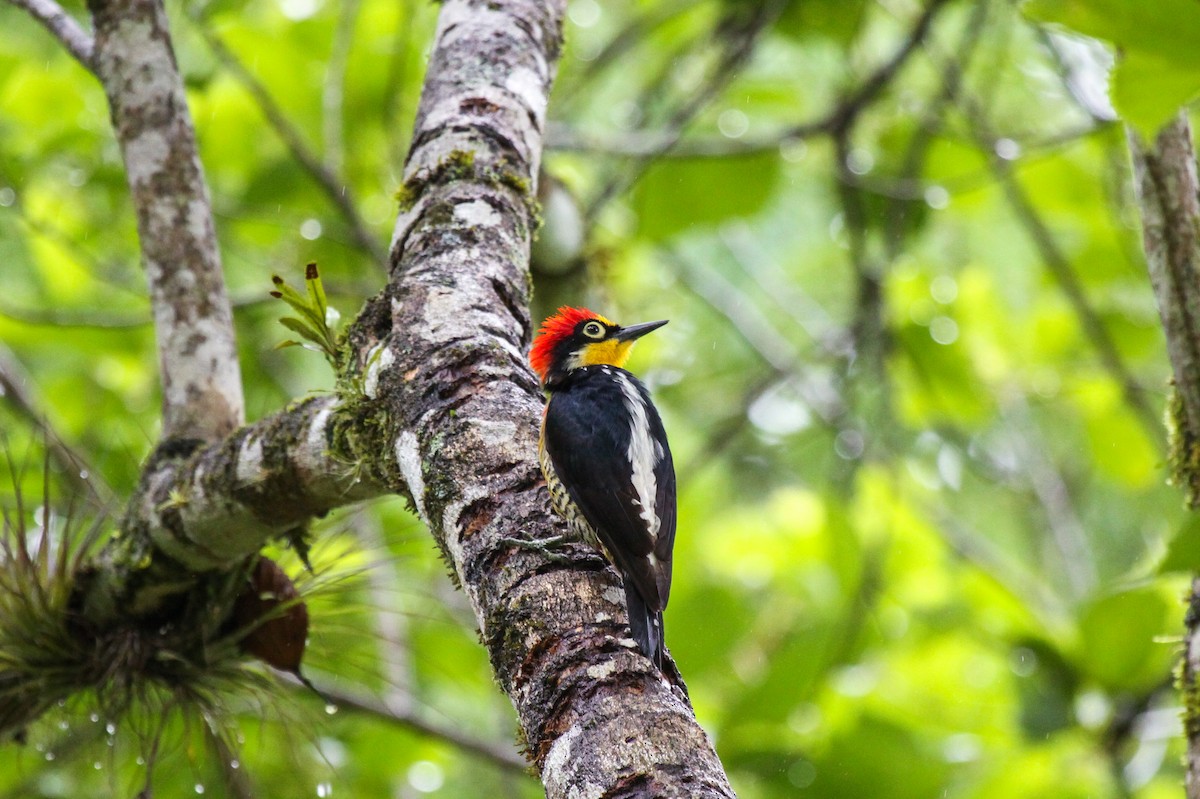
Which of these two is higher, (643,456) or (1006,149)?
(1006,149)

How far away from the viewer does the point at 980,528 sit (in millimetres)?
7355

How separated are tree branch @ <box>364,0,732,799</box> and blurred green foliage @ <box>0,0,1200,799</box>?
939 mm

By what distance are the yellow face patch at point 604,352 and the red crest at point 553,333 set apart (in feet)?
0.25

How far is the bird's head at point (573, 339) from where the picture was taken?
11.5 feet

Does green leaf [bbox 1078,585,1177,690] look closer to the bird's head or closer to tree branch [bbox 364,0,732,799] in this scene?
the bird's head

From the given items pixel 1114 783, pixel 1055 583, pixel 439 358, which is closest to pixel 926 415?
pixel 1055 583

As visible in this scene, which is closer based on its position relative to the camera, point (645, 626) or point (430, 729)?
point (645, 626)

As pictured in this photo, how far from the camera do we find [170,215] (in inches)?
125

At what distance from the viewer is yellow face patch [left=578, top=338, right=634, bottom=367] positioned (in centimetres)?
353

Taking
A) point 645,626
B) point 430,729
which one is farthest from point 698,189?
point 645,626

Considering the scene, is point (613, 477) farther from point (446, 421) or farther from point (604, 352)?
point (604, 352)

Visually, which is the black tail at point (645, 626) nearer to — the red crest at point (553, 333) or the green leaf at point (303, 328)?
the green leaf at point (303, 328)

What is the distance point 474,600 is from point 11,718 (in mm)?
1796

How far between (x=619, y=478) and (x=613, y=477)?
0.04 feet
